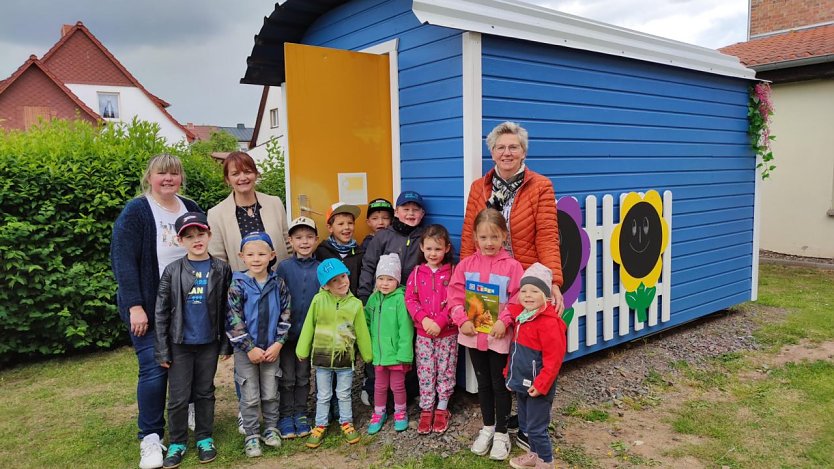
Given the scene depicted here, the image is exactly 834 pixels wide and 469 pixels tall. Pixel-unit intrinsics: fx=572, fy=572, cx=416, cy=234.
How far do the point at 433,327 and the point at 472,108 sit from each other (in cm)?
143


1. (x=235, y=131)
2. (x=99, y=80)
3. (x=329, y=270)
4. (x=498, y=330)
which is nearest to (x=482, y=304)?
(x=498, y=330)

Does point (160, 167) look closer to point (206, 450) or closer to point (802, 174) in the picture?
point (206, 450)

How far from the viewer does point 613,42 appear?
4645 mm

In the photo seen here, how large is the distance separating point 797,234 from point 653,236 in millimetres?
7367

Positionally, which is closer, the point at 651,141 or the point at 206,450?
the point at 206,450

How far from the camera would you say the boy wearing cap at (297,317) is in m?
3.67

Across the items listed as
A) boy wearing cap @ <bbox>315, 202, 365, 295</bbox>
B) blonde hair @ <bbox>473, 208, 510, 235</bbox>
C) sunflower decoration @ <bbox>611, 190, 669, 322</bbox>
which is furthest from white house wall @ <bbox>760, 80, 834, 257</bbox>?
boy wearing cap @ <bbox>315, 202, 365, 295</bbox>

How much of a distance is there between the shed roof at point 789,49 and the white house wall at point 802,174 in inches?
20.8

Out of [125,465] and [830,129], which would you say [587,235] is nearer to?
[125,465]

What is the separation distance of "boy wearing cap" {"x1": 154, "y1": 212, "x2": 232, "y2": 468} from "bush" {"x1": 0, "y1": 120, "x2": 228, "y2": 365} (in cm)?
259

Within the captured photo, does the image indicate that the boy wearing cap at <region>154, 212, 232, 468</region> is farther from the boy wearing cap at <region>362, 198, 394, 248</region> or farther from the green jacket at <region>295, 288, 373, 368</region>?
the boy wearing cap at <region>362, 198, 394, 248</region>

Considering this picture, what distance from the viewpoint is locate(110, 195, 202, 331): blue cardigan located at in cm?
329

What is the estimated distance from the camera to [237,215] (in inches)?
146

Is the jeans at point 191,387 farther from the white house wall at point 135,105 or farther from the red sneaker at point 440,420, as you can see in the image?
the white house wall at point 135,105
